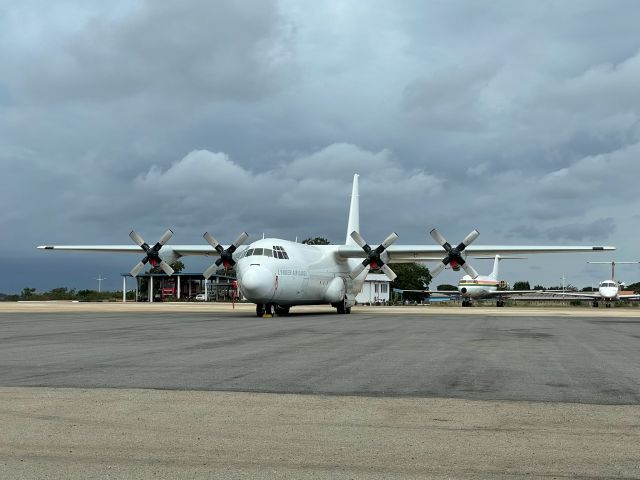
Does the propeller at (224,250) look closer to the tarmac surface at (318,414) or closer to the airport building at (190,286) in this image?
the tarmac surface at (318,414)

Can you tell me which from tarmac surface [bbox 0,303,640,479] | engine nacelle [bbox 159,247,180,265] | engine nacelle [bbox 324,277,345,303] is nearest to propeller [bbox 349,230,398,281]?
engine nacelle [bbox 324,277,345,303]

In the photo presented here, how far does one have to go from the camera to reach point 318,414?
26.5 feet

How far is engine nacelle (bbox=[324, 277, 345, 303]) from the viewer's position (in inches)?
1726

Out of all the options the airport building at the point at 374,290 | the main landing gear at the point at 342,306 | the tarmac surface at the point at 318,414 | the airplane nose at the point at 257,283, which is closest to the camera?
the tarmac surface at the point at 318,414

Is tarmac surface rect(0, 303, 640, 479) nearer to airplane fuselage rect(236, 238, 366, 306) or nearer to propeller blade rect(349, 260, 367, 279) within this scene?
airplane fuselage rect(236, 238, 366, 306)

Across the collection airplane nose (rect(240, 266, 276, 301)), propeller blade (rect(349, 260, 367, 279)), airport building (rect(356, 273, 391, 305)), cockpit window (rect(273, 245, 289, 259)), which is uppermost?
A: cockpit window (rect(273, 245, 289, 259))

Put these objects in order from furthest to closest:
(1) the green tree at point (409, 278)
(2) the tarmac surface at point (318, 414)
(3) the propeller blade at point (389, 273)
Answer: (1) the green tree at point (409, 278) < (3) the propeller blade at point (389, 273) < (2) the tarmac surface at point (318, 414)

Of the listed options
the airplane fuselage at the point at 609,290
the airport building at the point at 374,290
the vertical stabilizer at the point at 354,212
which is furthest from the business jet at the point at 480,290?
the vertical stabilizer at the point at 354,212

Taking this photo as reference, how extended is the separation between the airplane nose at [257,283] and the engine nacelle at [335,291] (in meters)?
9.16

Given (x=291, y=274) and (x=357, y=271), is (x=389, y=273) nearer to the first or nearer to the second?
(x=357, y=271)

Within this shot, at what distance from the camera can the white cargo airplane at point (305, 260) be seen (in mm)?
35500

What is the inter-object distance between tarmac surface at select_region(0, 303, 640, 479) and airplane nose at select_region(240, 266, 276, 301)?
18036 mm

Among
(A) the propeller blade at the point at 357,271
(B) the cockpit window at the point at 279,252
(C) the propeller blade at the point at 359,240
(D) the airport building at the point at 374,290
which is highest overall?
(C) the propeller blade at the point at 359,240

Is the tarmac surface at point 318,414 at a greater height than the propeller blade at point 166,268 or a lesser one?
lesser
